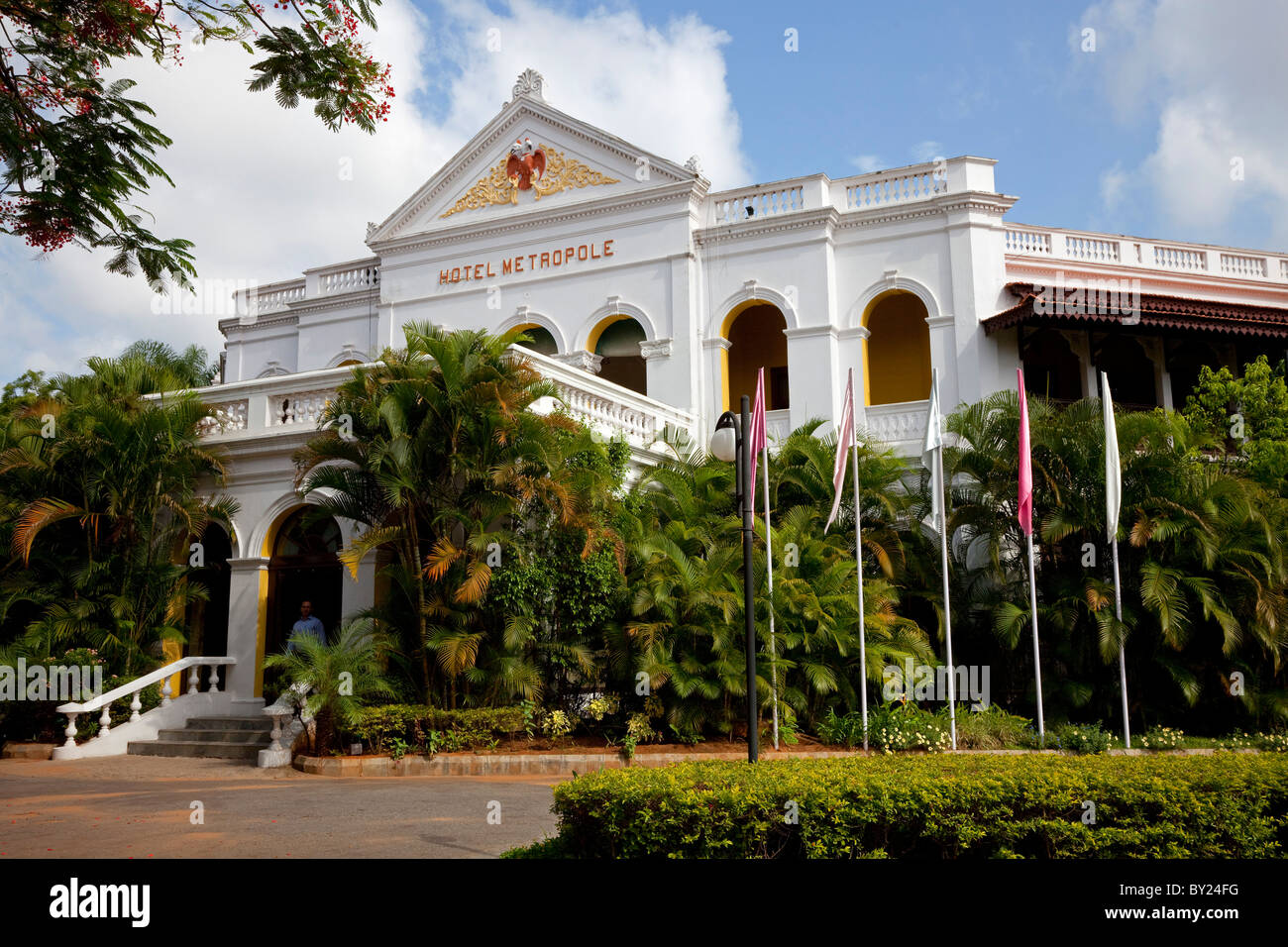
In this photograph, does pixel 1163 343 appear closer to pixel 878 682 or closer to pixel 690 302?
pixel 690 302

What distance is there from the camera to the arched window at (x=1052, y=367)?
2048cm

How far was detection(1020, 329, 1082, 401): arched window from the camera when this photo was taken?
20484 millimetres

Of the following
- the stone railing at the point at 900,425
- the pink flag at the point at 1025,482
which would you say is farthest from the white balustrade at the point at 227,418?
the pink flag at the point at 1025,482

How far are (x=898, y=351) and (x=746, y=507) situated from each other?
545 inches

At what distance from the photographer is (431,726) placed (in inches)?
501

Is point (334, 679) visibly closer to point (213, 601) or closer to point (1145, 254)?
point (213, 601)

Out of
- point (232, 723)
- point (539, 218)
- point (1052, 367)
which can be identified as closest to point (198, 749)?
point (232, 723)

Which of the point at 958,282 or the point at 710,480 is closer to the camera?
the point at 710,480

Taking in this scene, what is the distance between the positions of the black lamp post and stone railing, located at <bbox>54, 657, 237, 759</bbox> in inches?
376

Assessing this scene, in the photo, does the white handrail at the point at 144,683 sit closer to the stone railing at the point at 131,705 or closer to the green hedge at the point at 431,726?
the stone railing at the point at 131,705

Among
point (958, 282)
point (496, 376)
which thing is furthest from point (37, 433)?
point (958, 282)

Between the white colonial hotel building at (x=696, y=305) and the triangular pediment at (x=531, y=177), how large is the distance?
0.15 feet

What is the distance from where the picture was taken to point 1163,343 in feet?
65.5
